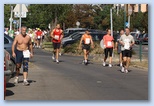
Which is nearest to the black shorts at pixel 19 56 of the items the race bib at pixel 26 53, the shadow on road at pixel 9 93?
the race bib at pixel 26 53

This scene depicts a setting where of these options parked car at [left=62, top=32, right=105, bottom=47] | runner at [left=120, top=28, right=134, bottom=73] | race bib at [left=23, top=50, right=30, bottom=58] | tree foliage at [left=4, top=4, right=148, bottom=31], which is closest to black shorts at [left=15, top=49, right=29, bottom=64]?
race bib at [left=23, top=50, right=30, bottom=58]

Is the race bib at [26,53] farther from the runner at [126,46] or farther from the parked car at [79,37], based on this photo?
the parked car at [79,37]

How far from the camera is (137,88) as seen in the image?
1352cm

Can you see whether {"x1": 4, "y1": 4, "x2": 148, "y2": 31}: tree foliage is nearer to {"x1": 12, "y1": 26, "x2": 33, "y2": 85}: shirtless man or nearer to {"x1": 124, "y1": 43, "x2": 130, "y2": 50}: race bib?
{"x1": 124, "y1": 43, "x2": 130, "y2": 50}: race bib

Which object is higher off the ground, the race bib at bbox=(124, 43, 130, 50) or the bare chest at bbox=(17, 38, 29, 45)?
the bare chest at bbox=(17, 38, 29, 45)

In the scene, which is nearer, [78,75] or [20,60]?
[20,60]

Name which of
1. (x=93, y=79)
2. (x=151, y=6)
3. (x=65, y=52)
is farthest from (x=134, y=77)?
(x=65, y=52)

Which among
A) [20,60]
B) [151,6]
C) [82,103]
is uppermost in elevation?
[151,6]

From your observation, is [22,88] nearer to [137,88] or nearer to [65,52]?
[137,88]

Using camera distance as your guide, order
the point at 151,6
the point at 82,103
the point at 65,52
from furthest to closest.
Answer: the point at 65,52 < the point at 151,6 < the point at 82,103

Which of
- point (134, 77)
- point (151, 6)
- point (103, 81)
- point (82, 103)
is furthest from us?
point (134, 77)

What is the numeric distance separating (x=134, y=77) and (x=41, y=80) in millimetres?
3483

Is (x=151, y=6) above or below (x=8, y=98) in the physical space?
above

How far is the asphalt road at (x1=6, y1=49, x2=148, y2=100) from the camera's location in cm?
1192
